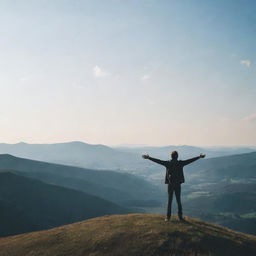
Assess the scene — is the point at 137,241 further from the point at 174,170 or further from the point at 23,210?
the point at 23,210

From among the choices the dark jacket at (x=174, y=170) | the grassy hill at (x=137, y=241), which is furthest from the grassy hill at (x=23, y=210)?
the dark jacket at (x=174, y=170)

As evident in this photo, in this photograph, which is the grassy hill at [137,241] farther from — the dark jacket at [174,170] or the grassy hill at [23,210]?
the grassy hill at [23,210]

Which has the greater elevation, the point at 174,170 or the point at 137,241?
the point at 174,170

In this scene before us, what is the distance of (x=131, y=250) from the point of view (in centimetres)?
2103

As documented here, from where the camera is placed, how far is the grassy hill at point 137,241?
68.4ft

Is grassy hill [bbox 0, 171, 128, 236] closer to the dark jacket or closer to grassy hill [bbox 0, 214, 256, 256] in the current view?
grassy hill [bbox 0, 214, 256, 256]

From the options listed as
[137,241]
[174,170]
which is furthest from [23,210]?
[174,170]

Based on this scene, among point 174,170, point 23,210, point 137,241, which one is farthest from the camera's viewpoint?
point 23,210

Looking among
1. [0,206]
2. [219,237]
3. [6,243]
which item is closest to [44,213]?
[0,206]

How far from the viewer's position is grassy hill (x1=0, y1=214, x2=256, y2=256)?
68.4 ft

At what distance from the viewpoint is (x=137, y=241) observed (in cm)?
2203

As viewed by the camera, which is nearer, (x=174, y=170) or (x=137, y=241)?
(x=137, y=241)

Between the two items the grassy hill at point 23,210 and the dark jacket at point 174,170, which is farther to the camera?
the grassy hill at point 23,210

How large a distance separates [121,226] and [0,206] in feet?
468
